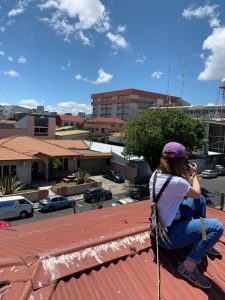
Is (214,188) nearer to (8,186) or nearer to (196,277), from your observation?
(8,186)

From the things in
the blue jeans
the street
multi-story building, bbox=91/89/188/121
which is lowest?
the street

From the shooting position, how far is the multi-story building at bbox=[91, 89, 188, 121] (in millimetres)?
97250

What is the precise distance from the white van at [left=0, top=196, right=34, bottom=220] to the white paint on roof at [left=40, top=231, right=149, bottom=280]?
793 inches

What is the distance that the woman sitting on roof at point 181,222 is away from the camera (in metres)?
3.62

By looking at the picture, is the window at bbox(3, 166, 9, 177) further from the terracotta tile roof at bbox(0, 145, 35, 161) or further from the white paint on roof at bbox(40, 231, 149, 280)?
the white paint on roof at bbox(40, 231, 149, 280)

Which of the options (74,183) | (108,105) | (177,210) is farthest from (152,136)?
(108,105)

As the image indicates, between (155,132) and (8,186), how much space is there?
14.1 m

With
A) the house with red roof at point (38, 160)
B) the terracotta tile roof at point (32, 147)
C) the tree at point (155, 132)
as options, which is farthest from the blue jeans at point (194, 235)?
the terracotta tile roof at point (32, 147)

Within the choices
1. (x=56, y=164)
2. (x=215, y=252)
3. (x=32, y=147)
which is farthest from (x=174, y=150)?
(x=32, y=147)

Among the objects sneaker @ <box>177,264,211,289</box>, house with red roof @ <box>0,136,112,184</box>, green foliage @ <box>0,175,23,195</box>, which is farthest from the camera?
house with red roof @ <box>0,136,112,184</box>

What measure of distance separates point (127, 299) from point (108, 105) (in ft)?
347

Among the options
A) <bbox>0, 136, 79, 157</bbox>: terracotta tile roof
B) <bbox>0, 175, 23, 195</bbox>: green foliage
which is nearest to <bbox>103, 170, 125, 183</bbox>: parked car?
<bbox>0, 136, 79, 157</bbox>: terracotta tile roof

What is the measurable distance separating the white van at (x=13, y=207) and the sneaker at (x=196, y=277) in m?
20.8

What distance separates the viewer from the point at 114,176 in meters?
35.8
